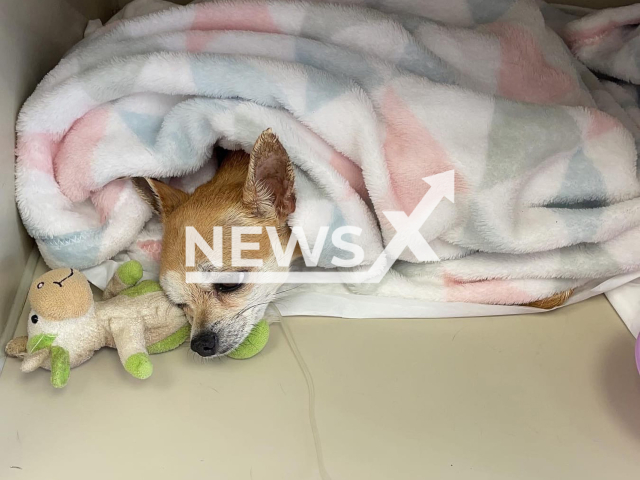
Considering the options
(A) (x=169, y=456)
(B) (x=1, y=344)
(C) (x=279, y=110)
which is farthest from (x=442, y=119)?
(B) (x=1, y=344)

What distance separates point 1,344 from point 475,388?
0.73 meters

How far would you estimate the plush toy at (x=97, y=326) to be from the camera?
893 mm

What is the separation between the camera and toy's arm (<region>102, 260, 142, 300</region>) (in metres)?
1.00

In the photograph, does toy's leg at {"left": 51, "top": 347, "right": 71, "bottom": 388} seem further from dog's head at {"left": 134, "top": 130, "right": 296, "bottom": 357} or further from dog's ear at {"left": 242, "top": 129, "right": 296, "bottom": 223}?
dog's ear at {"left": 242, "top": 129, "right": 296, "bottom": 223}

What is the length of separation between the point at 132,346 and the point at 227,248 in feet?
0.66

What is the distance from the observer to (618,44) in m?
1.26

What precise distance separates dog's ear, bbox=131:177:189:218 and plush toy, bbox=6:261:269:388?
103 mm

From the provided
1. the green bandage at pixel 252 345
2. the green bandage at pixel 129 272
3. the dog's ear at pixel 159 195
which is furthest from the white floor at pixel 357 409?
the dog's ear at pixel 159 195

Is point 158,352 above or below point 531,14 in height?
below

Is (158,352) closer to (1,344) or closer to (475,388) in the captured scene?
(1,344)

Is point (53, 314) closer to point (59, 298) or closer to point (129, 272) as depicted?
point (59, 298)

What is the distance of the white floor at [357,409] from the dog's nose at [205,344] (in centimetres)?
4

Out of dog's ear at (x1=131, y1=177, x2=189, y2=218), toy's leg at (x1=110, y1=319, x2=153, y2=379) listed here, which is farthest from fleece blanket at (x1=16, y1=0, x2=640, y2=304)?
toy's leg at (x1=110, y1=319, x2=153, y2=379)

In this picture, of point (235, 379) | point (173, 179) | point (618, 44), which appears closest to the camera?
point (235, 379)
